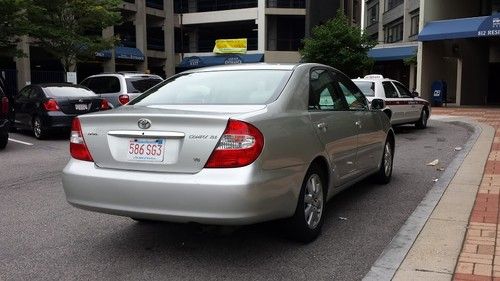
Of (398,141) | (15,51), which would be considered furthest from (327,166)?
(15,51)

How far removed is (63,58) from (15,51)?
2.62 m

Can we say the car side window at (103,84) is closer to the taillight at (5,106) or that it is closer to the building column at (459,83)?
the taillight at (5,106)

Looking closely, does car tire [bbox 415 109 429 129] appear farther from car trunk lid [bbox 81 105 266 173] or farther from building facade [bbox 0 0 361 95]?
building facade [bbox 0 0 361 95]

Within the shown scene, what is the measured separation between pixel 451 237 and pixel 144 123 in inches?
115

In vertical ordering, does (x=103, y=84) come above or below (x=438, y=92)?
above

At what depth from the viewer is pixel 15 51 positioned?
2091cm

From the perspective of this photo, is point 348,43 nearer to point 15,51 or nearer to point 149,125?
point 15,51

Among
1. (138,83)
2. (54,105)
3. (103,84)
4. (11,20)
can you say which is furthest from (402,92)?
(11,20)

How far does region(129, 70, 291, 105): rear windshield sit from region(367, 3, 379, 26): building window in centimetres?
5243

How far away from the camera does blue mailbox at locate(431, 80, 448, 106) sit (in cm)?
2833

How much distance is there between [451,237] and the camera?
483 cm

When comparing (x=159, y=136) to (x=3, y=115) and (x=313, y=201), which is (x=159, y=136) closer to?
(x=313, y=201)

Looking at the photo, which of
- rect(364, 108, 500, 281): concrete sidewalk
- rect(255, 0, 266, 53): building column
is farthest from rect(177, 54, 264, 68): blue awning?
rect(364, 108, 500, 281): concrete sidewalk

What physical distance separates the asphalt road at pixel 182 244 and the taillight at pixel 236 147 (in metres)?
0.87
